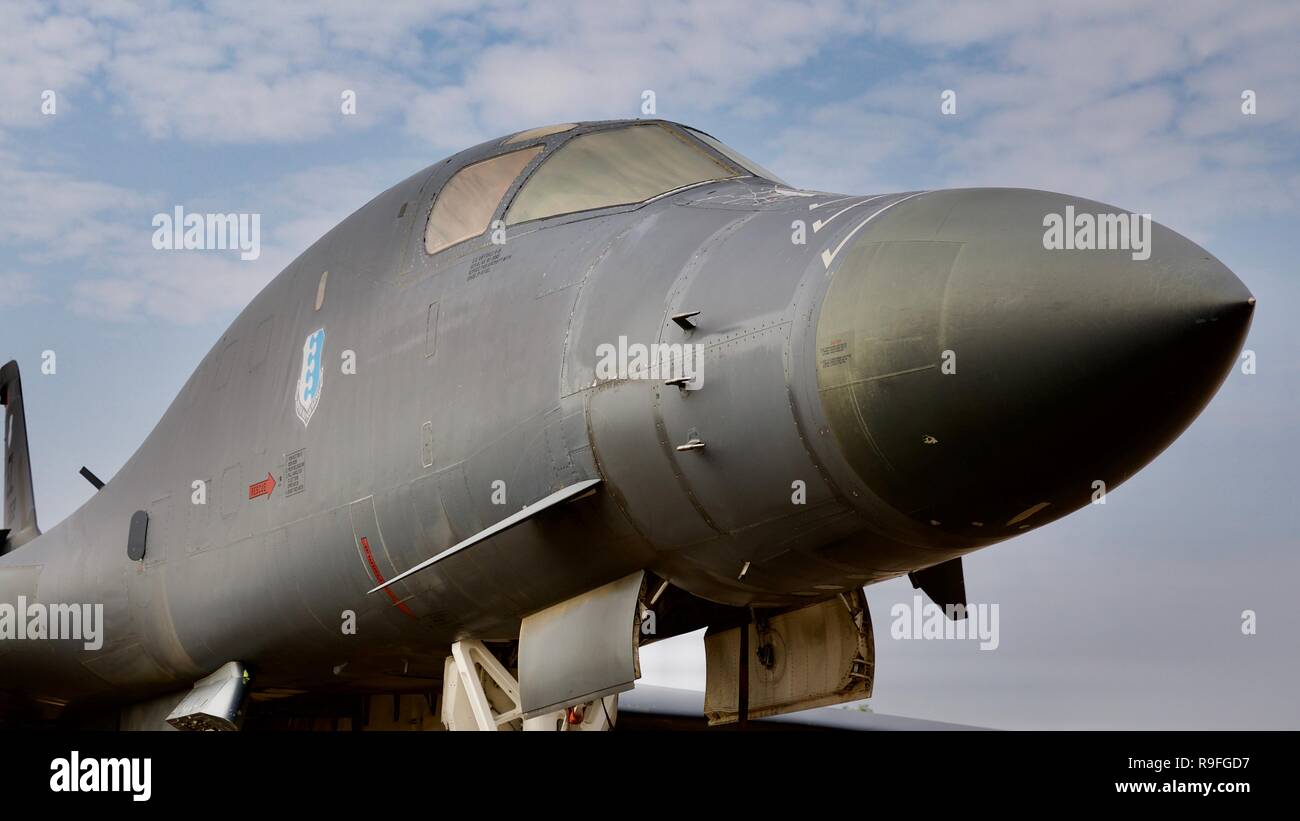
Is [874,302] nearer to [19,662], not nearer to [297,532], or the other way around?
[297,532]

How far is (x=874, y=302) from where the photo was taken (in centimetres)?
546

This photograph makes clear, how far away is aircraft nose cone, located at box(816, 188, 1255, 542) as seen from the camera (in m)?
5.04

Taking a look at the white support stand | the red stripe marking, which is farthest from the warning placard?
the white support stand

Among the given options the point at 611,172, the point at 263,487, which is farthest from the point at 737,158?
the point at 263,487

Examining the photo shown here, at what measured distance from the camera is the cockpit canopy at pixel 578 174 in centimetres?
757

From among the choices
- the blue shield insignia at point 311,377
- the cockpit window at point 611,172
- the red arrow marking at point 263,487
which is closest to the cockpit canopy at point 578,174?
the cockpit window at point 611,172

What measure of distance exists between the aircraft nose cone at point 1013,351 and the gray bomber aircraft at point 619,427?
1 centimetres

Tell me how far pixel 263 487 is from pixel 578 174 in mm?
2888

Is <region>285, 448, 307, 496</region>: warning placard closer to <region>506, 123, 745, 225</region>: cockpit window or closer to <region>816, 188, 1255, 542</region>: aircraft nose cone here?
<region>506, 123, 745, 225</region>: cockpit window

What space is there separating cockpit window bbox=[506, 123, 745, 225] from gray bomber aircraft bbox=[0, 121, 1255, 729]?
2 cm

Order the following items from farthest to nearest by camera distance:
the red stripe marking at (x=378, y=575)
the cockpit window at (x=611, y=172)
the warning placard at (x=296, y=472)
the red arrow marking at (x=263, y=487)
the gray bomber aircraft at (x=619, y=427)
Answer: the red arrow marking at (x=263, y=487) < the warning placard at (x=296, y=472) < the red stripe marking at (x=378, y=575) < the cockpit window at (x=611, y=172) < the gray bomber aircraft at (x=619, y=427)

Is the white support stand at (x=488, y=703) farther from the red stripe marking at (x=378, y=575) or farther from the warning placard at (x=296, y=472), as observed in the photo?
the warning placard at (x=296, y=472)
